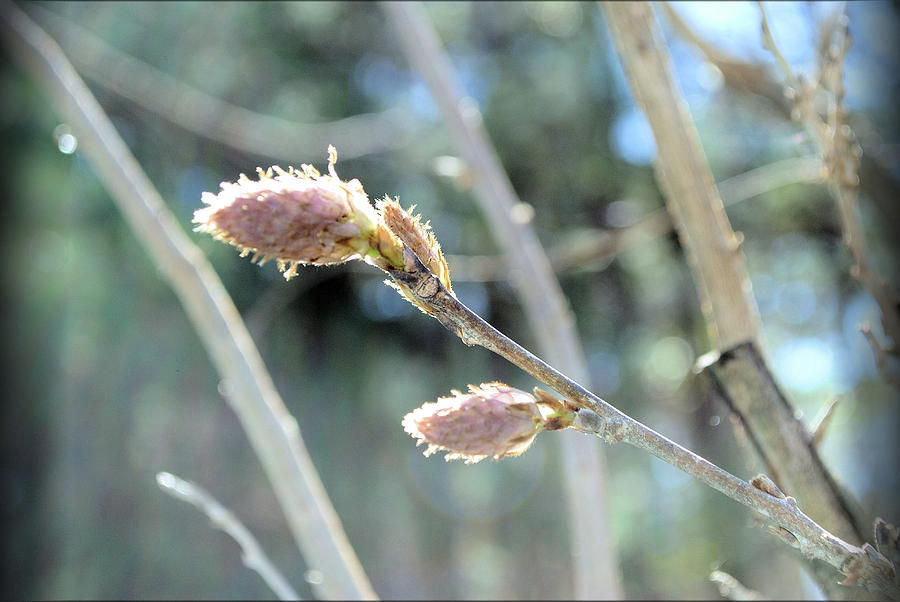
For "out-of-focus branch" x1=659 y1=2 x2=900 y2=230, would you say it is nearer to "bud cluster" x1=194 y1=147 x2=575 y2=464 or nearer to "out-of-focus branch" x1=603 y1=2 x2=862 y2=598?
"out-of-focus branch" x1=603 y1=2 x2=862 y2=598

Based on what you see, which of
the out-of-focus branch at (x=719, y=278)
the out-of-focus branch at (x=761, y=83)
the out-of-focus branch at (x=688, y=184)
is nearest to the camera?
the out-of-focus branch at (x=719, y=278)

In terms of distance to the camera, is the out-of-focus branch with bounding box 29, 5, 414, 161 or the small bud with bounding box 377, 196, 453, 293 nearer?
the small bud with bounding box 377, 196, 453, 293

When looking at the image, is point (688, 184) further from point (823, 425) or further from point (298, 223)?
point (298, 223)

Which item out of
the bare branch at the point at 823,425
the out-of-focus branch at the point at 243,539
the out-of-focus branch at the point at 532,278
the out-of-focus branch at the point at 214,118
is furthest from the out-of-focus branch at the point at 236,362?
the out-of-focus branch at the point at 214,118

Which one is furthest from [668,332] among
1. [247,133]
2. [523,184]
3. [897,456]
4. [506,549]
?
[897,456]

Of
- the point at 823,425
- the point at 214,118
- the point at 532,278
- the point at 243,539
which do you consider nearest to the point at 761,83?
the point at 532,278

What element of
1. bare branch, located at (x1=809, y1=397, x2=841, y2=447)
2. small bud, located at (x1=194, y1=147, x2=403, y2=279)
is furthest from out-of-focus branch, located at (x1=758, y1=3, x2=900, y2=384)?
small bud, located at (x1=194, y1=147, x2=403, y2=279)

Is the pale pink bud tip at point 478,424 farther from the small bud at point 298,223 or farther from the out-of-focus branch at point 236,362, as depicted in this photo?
the out-of-focus branch at point 236,362
